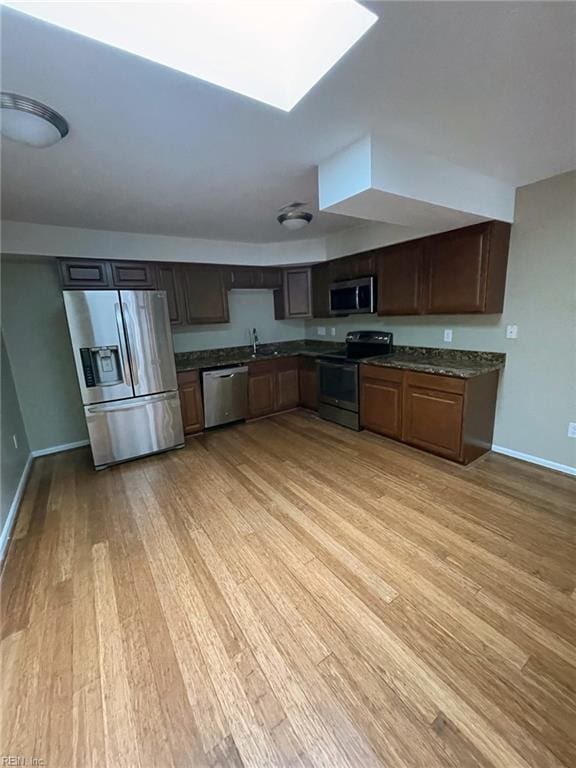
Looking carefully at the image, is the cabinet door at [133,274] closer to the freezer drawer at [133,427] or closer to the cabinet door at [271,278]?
the freezer drawer at [133,427]

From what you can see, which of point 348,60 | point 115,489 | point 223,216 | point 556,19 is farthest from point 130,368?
point 556,19

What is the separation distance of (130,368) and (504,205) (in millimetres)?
3677

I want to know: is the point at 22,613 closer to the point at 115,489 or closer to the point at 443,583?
the point at 115,489

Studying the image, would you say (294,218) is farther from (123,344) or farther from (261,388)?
(261,388)

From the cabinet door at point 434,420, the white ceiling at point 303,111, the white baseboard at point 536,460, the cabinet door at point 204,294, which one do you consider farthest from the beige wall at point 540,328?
the cabinet door at point 204,294

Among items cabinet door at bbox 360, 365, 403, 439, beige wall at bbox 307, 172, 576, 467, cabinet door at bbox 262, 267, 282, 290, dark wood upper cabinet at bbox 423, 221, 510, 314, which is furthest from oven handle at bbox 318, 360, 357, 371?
cabinet door at bbox 262, 267, 282, 290

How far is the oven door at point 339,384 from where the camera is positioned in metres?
3.80

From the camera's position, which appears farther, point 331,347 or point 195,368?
point 331,347

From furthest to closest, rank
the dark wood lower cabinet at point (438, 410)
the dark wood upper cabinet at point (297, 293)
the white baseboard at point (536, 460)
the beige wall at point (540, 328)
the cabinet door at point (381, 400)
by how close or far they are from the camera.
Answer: the dark wood upper cabinet at point (297, 293), the cabinet door at point (381, 400), the dark wood lower cabinet at point (438, 410), the white baseboard at point (536, 460), the beige wall at point (540, 328)

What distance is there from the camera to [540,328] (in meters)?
2.70

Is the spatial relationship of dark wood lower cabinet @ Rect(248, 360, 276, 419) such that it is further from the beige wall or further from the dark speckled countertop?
the beige wall

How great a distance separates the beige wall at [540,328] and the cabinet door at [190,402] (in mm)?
3088

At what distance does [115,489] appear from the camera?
113 inches

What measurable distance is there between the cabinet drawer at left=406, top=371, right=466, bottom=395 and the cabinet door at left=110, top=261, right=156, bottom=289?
3032mm
